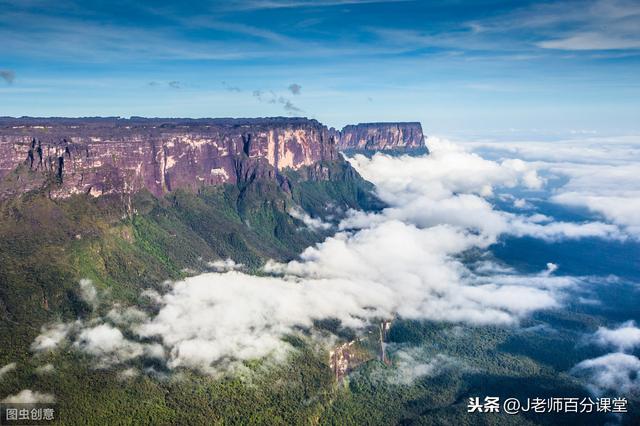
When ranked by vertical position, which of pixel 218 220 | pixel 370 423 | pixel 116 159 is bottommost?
pixel 370 423

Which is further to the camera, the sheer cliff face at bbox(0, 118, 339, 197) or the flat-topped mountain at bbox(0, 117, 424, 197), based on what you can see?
the sheer cliff face at bbox(0, 118, 339, 197)

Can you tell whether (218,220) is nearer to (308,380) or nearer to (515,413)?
(308,380)

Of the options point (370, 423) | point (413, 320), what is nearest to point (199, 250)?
point (413, 320)

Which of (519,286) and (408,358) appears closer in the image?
(408,358)

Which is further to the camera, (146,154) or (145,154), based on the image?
(146,154)

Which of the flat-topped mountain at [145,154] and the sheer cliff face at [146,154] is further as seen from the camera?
the sheer cliff face at [146,154]
